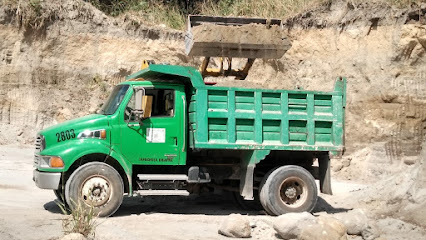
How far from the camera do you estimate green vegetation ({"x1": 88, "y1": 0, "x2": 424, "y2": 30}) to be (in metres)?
20.0

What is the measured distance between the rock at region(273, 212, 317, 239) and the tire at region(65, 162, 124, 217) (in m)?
2.91

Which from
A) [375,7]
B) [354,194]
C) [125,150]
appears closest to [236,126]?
[125,150]

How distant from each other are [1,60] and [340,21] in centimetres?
1105

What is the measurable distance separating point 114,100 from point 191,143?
1622 millimetres

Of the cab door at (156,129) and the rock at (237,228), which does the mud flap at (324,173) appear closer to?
the rock at (237,228)

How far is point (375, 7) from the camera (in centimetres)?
1822

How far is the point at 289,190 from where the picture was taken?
1062 centimetres

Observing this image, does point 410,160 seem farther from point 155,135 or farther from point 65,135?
point 65,135

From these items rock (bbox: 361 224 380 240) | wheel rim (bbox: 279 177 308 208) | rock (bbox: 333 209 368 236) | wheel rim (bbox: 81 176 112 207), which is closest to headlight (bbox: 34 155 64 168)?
wheel rim (bbox: 81 176 112 207)

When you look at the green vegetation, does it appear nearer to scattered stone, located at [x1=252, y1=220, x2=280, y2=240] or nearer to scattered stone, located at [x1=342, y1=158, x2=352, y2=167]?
scattered stone, located at [x1=342, y1=158, x2=352, y2=167]

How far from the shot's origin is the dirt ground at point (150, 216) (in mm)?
8423

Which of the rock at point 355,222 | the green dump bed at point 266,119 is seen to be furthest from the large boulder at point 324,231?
the green dump bed at point 266,119

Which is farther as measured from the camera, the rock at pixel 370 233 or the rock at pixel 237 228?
the rock at pixel 370 233

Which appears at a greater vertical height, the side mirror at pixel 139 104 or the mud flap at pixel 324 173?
the side mirror at pixel 139 104
